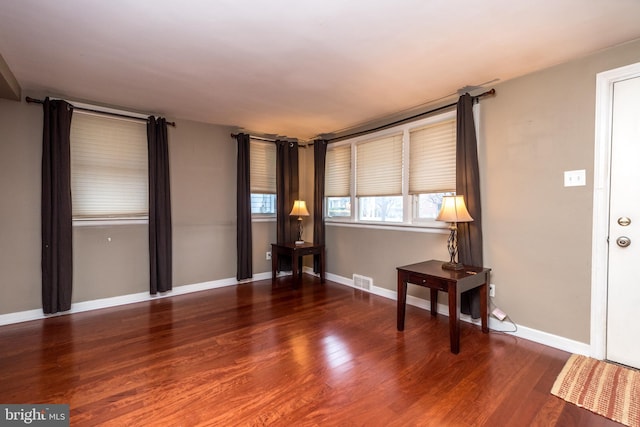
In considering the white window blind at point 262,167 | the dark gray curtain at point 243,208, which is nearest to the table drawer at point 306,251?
the dark gray curtain at point 243,208

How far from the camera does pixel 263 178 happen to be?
15.6 feet

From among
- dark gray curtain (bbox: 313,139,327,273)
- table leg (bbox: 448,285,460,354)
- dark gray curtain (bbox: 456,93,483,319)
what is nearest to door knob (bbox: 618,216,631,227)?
dark gray curtain (bbox: 456,93,483,319)

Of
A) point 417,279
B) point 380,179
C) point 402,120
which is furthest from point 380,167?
point 417,279

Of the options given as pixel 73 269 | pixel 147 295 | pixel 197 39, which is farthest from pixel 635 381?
pixel 73 269

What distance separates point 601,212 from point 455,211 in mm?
1020

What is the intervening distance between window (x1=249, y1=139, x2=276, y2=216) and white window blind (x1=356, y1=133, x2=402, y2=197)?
1467mm

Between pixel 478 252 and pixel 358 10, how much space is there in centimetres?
235

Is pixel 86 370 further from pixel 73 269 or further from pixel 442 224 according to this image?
pixel 442 224

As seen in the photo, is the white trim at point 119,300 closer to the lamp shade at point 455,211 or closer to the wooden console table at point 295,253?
the wooden console table at point 295,253

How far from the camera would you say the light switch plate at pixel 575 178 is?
230 cm

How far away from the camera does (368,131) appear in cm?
406

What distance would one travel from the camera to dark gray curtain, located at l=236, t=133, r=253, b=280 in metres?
4.34

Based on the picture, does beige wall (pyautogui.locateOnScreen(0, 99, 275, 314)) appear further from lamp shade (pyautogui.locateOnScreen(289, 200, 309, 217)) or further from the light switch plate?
the light switch plate

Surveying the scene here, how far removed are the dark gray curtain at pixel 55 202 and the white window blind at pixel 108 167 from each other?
172mm
